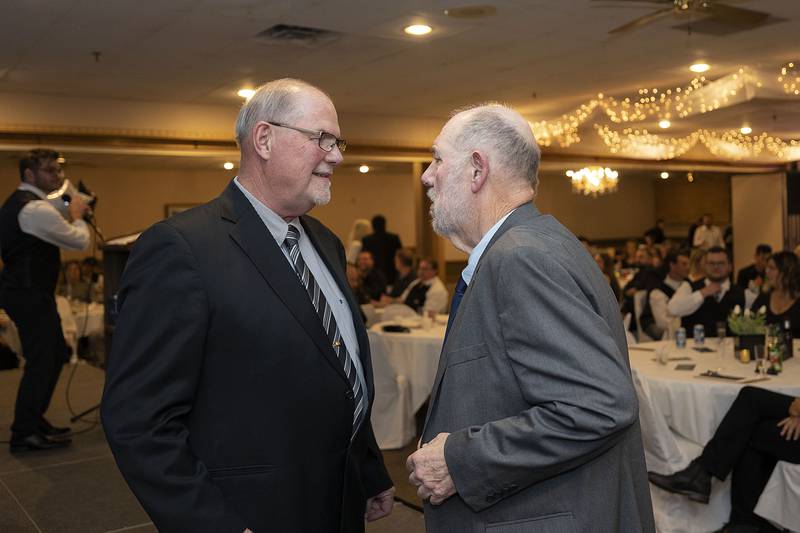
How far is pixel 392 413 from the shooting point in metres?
5.73

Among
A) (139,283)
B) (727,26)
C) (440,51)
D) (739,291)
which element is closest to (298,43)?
(440,51)

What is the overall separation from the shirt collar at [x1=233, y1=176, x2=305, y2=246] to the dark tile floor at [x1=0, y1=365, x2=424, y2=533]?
2.17 meters

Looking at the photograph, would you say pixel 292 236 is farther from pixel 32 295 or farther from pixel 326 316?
pixel 32 295

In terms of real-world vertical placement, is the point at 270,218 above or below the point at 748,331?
above

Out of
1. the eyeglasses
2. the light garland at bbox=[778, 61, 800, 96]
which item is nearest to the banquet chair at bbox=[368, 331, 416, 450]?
the eyeglasses

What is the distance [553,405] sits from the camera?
1419 millimetres

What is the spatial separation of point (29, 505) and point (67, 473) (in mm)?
541

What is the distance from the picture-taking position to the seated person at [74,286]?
994 centimetres

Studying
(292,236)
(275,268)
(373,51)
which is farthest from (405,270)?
(275,268)

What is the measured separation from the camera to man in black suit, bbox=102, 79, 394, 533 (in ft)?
5.13

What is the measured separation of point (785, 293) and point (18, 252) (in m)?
4.65

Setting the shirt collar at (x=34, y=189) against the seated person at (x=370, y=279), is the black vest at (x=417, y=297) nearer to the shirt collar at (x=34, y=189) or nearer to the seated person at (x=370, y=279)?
the seated person at (x=370, y=279)

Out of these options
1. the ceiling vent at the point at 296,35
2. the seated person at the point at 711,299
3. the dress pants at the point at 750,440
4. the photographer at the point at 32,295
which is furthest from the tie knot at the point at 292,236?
the ceiling vent at the point at 296,35

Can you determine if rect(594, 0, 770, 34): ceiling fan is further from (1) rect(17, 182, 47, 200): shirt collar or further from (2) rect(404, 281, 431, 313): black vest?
(1) rect(17, 182, 47, 200): shirt collar
